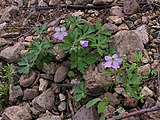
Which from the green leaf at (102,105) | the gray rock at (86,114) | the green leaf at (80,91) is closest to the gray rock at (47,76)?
the green leaf at (80,91)

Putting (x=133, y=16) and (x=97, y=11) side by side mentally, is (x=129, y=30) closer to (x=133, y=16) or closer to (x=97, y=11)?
(x=133, y=16)

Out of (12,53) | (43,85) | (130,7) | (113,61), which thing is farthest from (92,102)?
(130,7)

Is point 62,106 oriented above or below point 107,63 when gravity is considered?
below

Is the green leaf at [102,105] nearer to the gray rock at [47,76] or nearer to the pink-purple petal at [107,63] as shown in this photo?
the pink-purple petal at [107,63]

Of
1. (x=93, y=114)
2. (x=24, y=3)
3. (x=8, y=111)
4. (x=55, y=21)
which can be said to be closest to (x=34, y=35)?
(x=55, y=21)

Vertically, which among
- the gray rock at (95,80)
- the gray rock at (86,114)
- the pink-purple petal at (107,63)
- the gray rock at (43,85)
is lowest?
the gray rock at (86,114)

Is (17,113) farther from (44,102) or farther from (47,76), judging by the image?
(47,76)

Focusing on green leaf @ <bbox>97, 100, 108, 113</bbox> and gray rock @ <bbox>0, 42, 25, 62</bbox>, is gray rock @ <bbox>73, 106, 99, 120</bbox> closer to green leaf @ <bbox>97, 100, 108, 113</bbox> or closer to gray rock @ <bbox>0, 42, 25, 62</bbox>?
green leaf @ <bbox>97, 100, 108, 113</bbox>

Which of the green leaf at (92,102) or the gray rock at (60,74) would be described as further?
the gray rock at (60,74)
